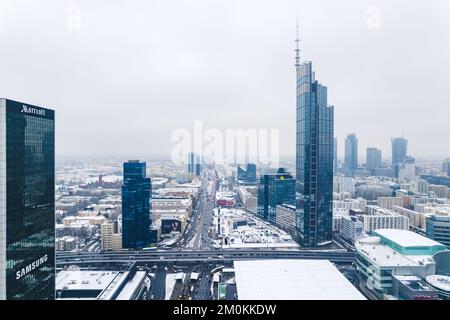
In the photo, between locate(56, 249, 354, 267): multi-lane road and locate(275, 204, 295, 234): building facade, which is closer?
locate(56, 249, 354, 267): multi-lane road

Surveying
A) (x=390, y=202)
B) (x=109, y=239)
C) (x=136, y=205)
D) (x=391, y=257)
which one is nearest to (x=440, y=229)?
(x=391, y=257)

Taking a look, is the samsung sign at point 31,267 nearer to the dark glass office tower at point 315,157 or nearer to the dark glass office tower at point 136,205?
the dark glass office tower at point 136,205

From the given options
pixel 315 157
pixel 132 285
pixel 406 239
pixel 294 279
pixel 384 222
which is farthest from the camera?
pixel 384 222

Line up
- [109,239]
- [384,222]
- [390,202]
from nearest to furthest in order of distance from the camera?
[109,239], [384,222], [390,202]

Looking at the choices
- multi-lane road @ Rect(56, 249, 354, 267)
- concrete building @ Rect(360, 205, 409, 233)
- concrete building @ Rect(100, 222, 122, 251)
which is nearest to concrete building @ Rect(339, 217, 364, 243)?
concrete building @ Rect(360, 205, 409, 233)

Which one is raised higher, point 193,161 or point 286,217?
point 193,161

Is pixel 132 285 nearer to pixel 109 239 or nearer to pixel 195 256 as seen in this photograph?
pixel 195 256

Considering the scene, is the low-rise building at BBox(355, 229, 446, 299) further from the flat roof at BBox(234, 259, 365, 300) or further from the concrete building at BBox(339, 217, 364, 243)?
the concrete building at BBox(339, 217, 364, 243)

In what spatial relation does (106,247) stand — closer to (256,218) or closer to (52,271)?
(52,271)
